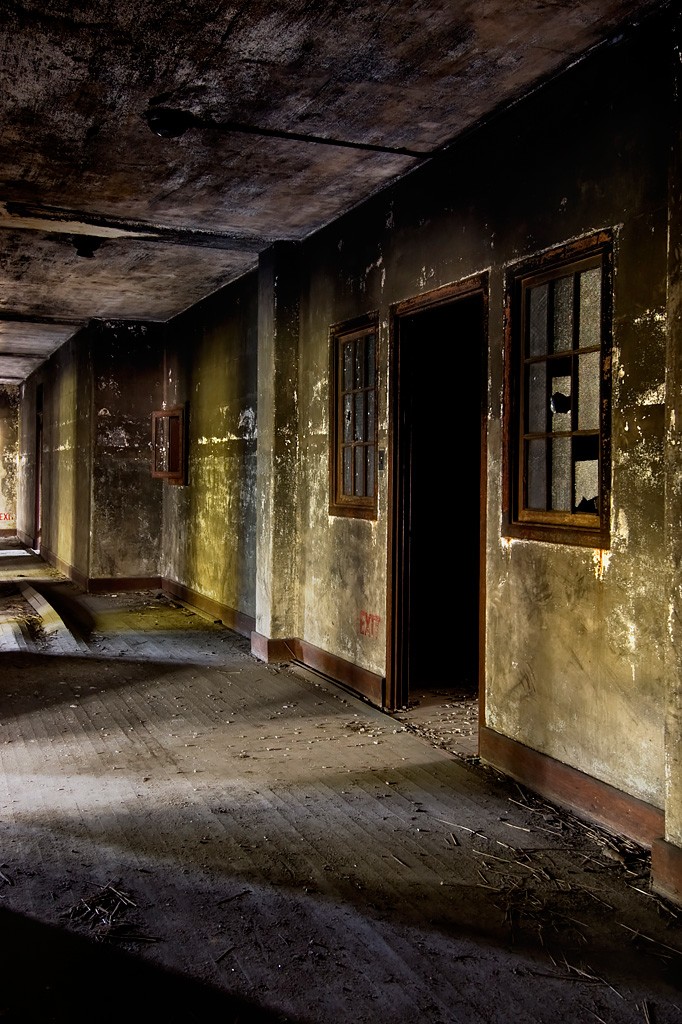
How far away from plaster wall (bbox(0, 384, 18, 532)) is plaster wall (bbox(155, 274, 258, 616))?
371 inches

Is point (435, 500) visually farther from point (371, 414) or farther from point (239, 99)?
point (239, 99)

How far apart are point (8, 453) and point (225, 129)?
50.7 ft

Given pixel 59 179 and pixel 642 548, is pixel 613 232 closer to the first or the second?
pixel 642 548

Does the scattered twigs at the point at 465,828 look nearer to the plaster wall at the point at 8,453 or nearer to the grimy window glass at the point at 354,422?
the grimy window glass at the point at 354,422

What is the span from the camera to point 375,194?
5117mm

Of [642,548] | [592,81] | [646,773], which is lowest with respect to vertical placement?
[646,773]

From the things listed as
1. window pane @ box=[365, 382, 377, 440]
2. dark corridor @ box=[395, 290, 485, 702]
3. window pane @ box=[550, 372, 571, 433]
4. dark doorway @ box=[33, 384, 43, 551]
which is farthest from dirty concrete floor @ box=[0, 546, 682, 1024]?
dark doorway @ box=[33, 384, 43, 551]

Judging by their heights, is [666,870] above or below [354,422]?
below

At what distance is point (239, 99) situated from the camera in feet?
12.4

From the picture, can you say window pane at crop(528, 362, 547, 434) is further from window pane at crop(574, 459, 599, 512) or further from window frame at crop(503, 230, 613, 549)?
window pane at crop(574, 459, 599, 512)

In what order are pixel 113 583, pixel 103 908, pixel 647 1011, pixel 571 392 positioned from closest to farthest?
pixel 647 1011 → pixel 103 908 → pixel 571 392 → pixel 113 583

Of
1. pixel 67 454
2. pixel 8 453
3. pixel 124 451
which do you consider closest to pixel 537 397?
pixel 124 451

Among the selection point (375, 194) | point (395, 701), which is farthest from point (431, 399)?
point (395, 701)

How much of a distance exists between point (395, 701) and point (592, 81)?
3.36m
